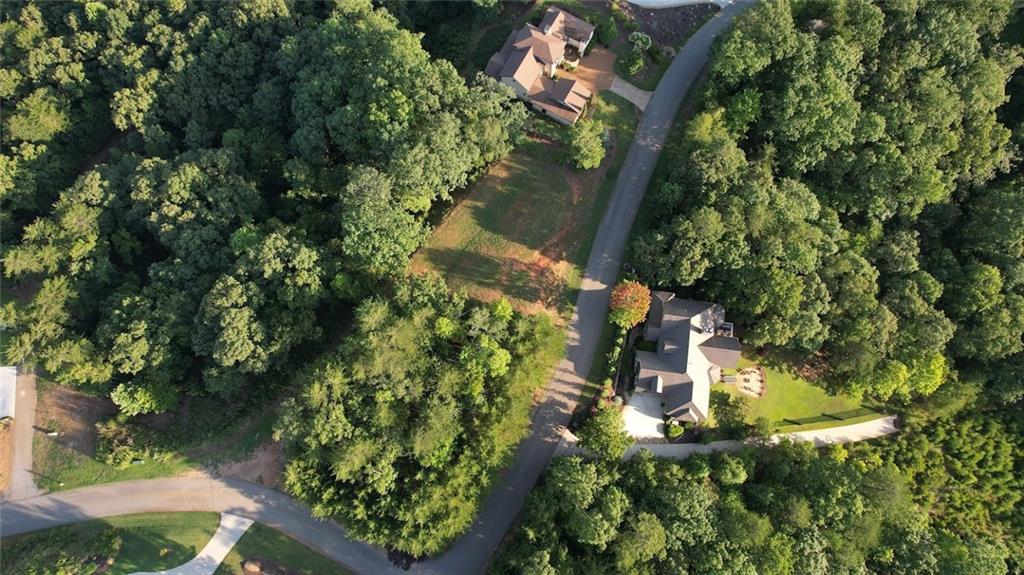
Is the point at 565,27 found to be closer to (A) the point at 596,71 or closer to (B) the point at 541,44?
(B) the point at 541,44

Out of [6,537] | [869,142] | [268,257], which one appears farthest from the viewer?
[869,142]

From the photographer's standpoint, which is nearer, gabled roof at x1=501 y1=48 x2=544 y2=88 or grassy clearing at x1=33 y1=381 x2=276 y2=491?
grassy clearing at x1=33 y1=381 x2=276 y2=491

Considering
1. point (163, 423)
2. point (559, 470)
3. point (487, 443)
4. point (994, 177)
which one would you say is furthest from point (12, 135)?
point (994, 177)

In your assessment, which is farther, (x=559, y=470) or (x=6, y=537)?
(x=6, y=537)

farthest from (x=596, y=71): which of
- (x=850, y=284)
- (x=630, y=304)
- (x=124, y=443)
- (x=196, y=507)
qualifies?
(x=124, y=443)

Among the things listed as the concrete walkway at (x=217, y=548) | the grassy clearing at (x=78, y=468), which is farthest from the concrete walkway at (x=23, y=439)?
the concrete walkway at (x=217, y=548)

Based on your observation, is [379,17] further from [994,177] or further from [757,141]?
[994,177]

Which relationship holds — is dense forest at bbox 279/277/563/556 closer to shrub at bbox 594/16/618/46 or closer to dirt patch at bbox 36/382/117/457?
dirt patch at bbox 36/382/117/457

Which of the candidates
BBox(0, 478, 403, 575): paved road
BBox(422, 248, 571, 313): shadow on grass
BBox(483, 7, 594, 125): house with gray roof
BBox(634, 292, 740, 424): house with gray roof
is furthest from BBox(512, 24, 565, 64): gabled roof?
BBox(0, 478, 403, 575): paved road
